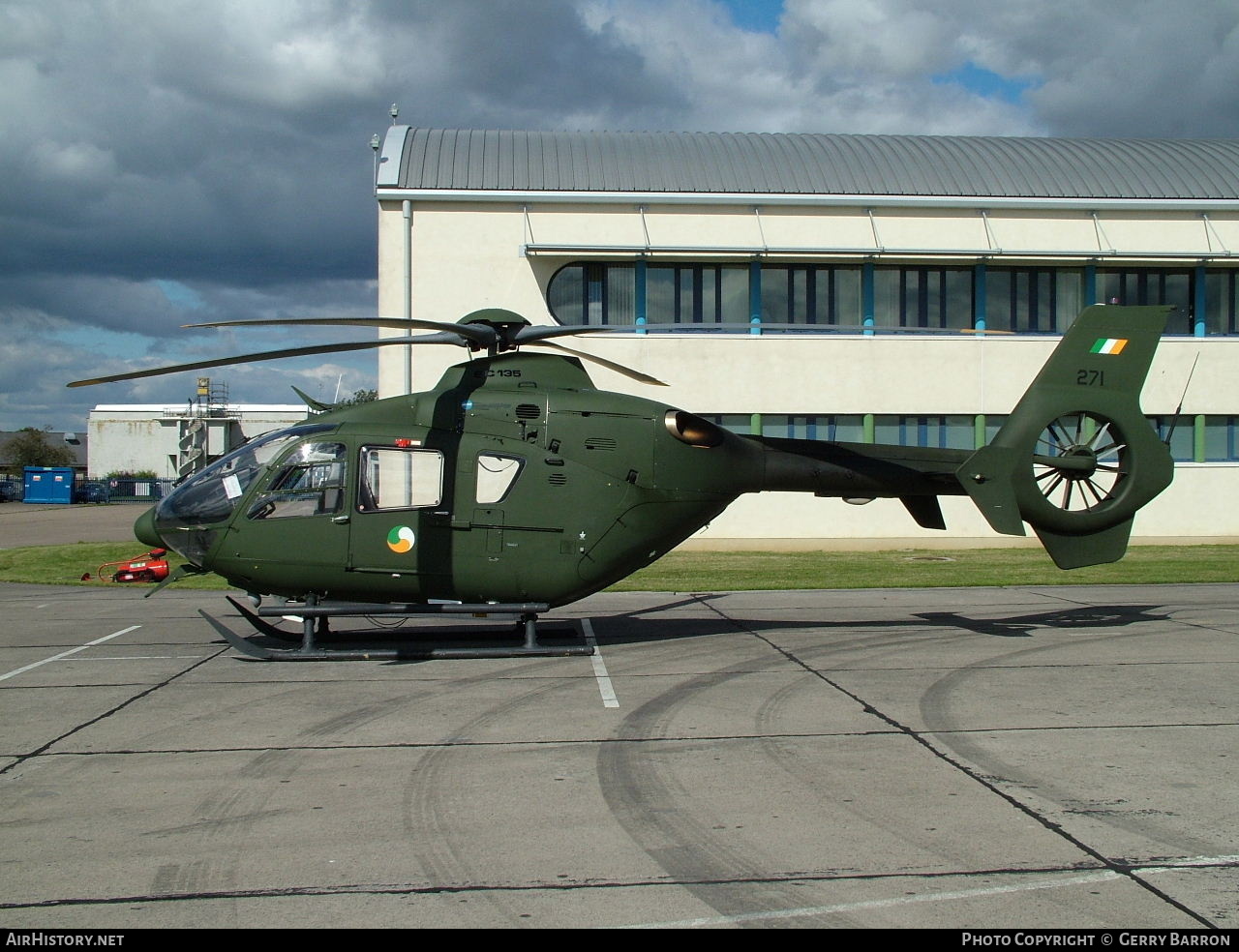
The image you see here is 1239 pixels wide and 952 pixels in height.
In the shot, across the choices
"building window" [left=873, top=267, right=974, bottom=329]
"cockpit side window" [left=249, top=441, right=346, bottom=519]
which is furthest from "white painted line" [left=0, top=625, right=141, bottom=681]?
"building window" [left=873, top=267, right=974, bottom=329]

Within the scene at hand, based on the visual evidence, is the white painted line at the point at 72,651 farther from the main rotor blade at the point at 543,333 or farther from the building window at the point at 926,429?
the building window at the point at 926,429

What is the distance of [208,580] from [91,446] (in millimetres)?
80678

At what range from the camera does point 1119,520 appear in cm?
1305

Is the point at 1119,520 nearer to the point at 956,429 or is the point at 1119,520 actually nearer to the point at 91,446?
the point at 956,429

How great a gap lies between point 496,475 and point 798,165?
19.7 m

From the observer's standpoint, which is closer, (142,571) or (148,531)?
(148,531)

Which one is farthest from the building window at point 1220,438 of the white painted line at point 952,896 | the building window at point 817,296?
the white painted line at point 952,896

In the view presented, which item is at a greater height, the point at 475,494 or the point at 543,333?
the point at 543,333

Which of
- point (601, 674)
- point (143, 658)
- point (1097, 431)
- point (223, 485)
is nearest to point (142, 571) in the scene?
point (143, 658)

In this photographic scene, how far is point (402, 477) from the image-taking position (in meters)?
11.5

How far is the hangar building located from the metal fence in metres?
Result: 50.5

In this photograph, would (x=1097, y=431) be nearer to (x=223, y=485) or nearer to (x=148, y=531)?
(x=223, y=485)

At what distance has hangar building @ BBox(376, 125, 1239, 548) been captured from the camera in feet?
87.3

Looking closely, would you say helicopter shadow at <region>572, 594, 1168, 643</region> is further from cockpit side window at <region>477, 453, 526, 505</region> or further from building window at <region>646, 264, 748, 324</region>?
building window at <region>646, 264, 748, 324</region>
